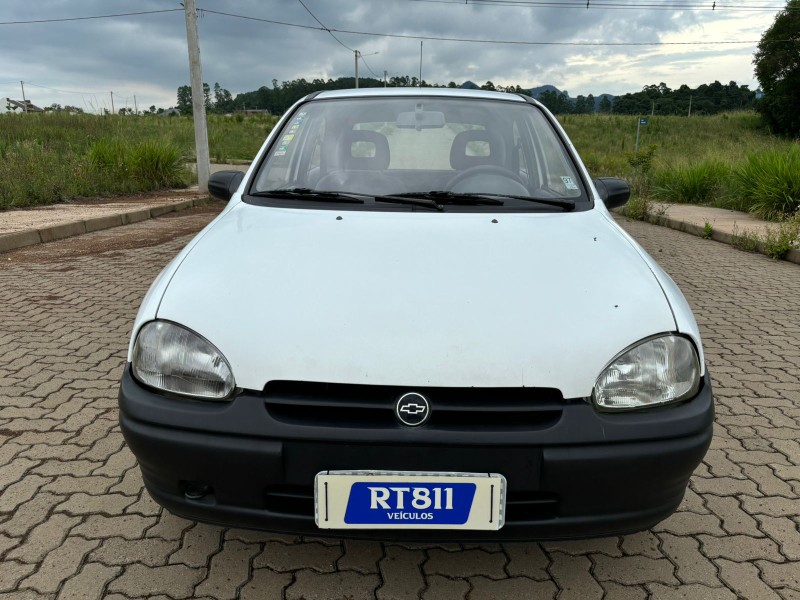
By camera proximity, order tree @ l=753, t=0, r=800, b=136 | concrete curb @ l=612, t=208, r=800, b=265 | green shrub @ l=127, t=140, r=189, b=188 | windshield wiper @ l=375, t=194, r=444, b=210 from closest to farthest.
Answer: windshield wiper @ l=375, t=194, r=444, b=210 < concrete curb @ l=612, t=208, r=800, b=265 < green shrub @ l=127, t=140, r=189, b=188 < tree @ l=753, t=0, r=800, b=136

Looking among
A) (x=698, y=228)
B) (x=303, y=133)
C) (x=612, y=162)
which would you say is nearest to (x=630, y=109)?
(x=612, y=162)

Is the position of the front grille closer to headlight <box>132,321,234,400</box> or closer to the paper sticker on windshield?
headlight <box>132,321,234,400</box>

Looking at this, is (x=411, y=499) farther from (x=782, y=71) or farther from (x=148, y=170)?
(x=782, y=71)

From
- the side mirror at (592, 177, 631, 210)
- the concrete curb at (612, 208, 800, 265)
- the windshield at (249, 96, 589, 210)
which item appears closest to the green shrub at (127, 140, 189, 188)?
the concrete curb at (612, 208, 800, 265)

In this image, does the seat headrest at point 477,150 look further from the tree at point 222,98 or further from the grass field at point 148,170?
the tree at point 222,98

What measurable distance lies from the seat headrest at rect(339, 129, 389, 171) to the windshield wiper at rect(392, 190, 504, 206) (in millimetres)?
366

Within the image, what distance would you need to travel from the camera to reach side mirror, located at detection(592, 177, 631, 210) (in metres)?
2.84

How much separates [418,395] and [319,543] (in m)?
0.84

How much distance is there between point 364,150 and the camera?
9.35 ft

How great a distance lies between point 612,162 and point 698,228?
12.7m

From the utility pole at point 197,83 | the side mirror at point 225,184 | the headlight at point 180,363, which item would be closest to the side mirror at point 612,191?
the side mirror at point 225,184

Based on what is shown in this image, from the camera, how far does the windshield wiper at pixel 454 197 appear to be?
7.98ft

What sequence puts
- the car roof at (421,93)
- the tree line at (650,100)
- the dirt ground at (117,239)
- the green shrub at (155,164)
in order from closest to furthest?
the car roof at (421,93) < the dirt ground at (117,239) < the green shrub at (155,164) < the tree line at (650,100)

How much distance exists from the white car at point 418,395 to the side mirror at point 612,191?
975mm
